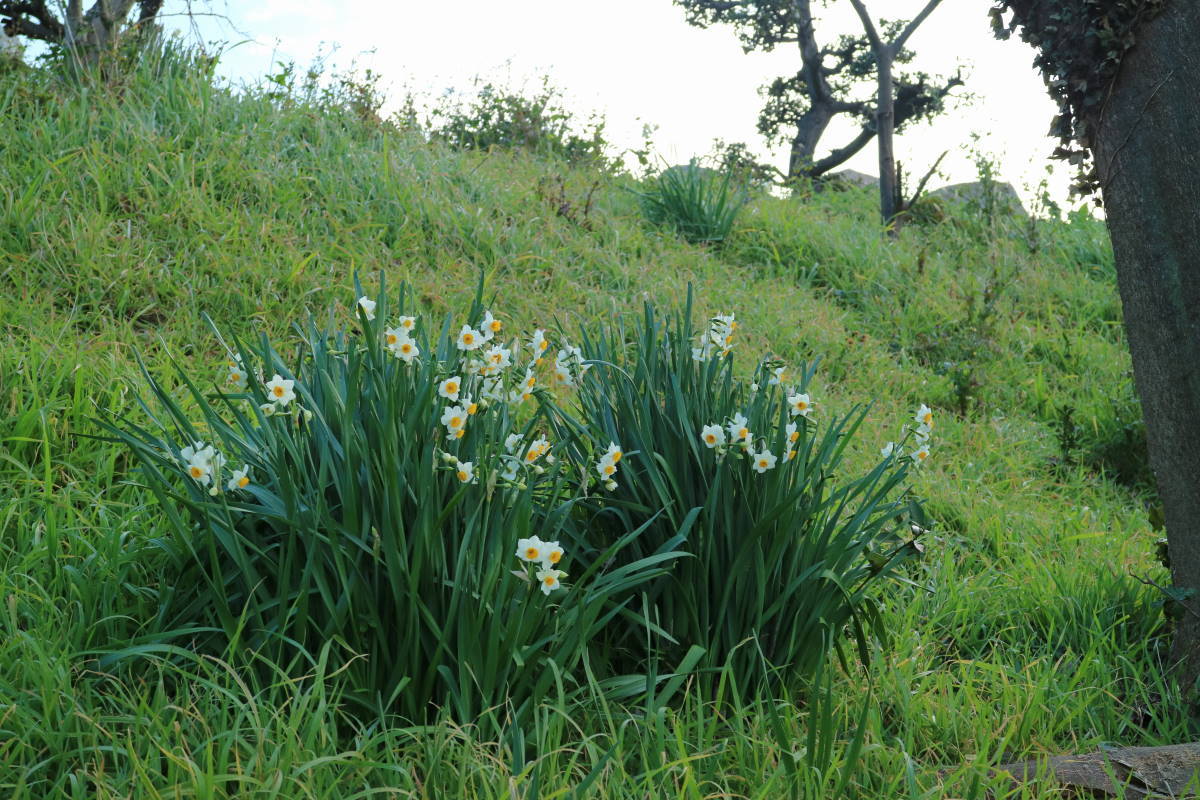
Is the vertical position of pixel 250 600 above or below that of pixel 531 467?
A: below

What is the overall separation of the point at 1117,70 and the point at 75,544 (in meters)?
3.14

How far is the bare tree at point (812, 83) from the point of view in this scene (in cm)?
1497

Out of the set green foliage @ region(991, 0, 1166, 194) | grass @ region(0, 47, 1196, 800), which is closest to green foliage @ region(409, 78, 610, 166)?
grass @ region(0, 47, 1196, 800)

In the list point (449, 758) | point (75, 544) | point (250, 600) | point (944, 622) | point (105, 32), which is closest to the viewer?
point (449, 758)

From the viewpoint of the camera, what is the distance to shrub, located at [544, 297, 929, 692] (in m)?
2.30

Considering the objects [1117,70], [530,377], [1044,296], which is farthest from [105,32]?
[1044,296]

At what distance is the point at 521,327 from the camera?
4.66m

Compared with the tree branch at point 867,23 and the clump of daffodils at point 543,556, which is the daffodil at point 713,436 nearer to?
the clump of daffodils at point 543,556

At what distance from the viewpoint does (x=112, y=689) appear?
2.03 metres

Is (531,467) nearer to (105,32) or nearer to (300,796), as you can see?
(300,796)

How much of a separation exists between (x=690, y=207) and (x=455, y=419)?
528 cm

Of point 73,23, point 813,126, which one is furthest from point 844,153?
point 73,23

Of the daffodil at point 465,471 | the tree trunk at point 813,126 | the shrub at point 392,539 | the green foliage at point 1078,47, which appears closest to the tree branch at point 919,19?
the tree trunk at point 813,126

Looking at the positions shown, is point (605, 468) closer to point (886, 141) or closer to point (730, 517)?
point (730, 517)
